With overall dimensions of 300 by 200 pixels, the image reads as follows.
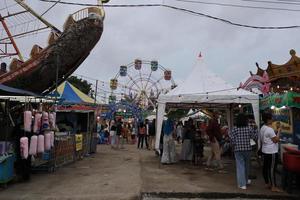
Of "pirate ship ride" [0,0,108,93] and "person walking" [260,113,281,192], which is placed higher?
"pirate ship ride" [0,0,108,93]

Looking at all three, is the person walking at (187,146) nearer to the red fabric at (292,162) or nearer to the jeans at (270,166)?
the jeans at (270,166)

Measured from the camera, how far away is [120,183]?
384 inches

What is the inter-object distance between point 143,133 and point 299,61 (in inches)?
462

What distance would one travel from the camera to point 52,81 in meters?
15.3

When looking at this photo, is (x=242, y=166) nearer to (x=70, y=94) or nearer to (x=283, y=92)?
(x=283, y=92)

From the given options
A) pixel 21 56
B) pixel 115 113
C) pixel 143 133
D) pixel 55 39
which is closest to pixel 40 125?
pixel 55 39

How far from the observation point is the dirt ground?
27.8 feet

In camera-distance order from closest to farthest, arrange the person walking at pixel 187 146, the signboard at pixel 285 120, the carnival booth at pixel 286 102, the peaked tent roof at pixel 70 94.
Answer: the carnival booth at pixel 286 102, the signboard at pixel 285 120, the person walking at pixel 187 146, the peaked tent roof at pixel 70 94

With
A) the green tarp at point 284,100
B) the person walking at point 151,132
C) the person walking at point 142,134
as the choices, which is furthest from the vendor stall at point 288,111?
the person walking at point 142,134

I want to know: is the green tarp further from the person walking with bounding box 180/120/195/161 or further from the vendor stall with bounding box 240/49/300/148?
the person walking with bounding box 180/120/195/161

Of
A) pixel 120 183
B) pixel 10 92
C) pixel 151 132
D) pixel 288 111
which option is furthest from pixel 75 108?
pixel 288 111

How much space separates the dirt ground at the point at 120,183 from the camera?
8488mm

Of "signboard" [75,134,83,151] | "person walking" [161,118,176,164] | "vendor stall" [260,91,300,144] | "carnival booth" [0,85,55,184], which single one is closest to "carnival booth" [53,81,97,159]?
"signboard" [75,134,83,151]

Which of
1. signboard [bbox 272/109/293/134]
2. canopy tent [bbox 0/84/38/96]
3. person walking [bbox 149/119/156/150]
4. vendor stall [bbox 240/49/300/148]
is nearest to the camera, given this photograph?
canopy tent [bbox 0/84/38/96]
